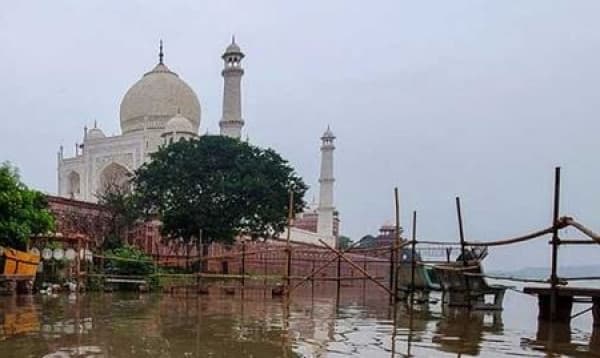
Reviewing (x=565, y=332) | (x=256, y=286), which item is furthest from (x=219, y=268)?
(x=565, y=332)

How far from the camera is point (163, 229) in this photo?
2636 centimetres

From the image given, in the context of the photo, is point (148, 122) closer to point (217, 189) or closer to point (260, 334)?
point (217, 189)

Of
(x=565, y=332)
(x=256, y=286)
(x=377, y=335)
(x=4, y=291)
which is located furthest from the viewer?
(x=256, y=286)

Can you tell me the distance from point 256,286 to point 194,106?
22.5 meters

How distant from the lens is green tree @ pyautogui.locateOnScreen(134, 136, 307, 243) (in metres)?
25.8

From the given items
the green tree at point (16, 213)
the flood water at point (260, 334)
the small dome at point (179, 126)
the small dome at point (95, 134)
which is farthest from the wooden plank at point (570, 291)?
the small dome at point (95, 134)

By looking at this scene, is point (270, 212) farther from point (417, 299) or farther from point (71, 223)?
point (417, 299)

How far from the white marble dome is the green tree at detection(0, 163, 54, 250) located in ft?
77.7

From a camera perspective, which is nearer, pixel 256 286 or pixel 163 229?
pixel 256 286

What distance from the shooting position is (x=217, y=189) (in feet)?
85.1

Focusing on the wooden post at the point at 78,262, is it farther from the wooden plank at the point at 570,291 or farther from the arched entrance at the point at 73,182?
the arched entrance at the point at 73,182

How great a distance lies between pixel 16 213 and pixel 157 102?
25691 millimetres

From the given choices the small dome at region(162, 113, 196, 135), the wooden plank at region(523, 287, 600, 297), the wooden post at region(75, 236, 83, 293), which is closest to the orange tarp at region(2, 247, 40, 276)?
the wooden post at region(75, 236, 83, 293)

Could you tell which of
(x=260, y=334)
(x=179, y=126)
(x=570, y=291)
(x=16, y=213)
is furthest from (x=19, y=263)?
(x=179, y=126)
